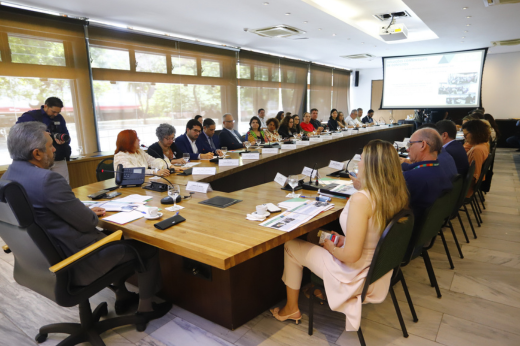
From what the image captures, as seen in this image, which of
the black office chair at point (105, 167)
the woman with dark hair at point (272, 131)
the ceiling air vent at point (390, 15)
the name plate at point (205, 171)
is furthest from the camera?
the ceiling air vent at point (390, 15)

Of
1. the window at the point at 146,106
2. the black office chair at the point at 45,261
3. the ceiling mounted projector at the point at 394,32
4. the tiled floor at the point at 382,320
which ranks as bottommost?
the tiled floor at the point at 382,320

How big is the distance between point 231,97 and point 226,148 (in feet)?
13.3

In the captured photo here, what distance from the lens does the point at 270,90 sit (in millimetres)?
9695

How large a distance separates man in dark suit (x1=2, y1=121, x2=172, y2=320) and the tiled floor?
0.56m

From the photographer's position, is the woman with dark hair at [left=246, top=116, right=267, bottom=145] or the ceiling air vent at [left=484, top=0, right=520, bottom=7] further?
the woman with dark hair at [left=246, top=116, right=267, bottom=145]

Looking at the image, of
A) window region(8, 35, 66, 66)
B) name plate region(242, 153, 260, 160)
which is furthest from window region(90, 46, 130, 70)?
name plate region(242, 153, 260, 160)

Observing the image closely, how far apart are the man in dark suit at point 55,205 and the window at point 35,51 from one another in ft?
12.5

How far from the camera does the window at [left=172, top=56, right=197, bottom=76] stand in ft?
22.4

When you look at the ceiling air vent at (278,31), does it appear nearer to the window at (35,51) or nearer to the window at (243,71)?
the window at (243,71)

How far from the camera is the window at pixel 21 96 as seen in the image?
177 inches

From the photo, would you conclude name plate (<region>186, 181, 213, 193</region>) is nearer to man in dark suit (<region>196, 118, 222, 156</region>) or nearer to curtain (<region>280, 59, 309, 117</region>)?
man in dark suit (<region>196, 118, 222, 156</region>)

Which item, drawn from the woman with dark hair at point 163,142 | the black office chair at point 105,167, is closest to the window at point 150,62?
the woman with dark hair at point 163,142

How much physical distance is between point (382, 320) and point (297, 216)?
897mm

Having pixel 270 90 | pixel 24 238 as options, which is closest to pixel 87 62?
pixel 24 238
